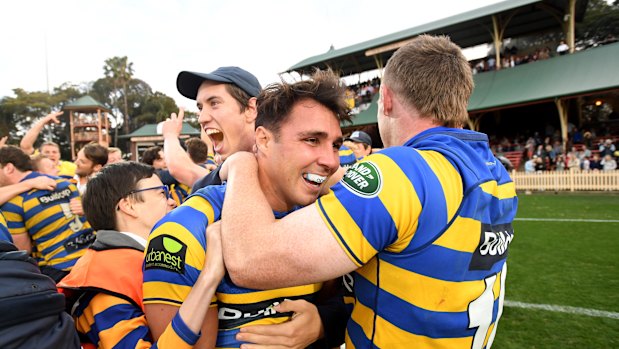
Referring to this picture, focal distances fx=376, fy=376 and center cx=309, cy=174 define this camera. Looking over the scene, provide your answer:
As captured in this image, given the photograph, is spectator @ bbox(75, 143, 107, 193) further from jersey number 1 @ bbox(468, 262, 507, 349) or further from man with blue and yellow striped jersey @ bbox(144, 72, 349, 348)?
jersey number 1 @ bbox(468, 262, 507, 349)

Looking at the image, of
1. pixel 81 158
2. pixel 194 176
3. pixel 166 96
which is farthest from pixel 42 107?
pixel 194 176

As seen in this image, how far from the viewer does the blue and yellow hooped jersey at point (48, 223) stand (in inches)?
162

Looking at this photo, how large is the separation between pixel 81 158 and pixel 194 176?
3572mm

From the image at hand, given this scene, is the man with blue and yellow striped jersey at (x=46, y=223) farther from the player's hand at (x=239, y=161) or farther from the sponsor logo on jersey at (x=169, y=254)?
the sponsor logo on jersey at (x=169, y=254)

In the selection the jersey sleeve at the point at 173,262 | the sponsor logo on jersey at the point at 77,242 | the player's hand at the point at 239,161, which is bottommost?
the sponsor logo on jersey at the point at 77,242

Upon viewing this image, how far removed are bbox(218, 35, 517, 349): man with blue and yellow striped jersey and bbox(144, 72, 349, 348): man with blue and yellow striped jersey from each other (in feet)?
0.60

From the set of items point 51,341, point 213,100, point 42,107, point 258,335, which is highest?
point 42,107

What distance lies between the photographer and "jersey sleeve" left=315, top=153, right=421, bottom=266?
122cm

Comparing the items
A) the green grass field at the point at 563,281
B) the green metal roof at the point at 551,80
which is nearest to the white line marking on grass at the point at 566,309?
the green grass field at the point at 563,281

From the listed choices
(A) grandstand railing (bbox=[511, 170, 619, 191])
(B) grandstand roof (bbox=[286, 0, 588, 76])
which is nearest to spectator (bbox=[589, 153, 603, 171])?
(A) grandstand railing (bbox=[511, 170, 619, 191])

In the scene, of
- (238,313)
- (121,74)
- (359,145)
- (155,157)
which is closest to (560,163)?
(359,145)

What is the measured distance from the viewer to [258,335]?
1.48m

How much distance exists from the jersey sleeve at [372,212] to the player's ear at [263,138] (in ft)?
2.24

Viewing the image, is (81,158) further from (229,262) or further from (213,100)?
(229,262)
